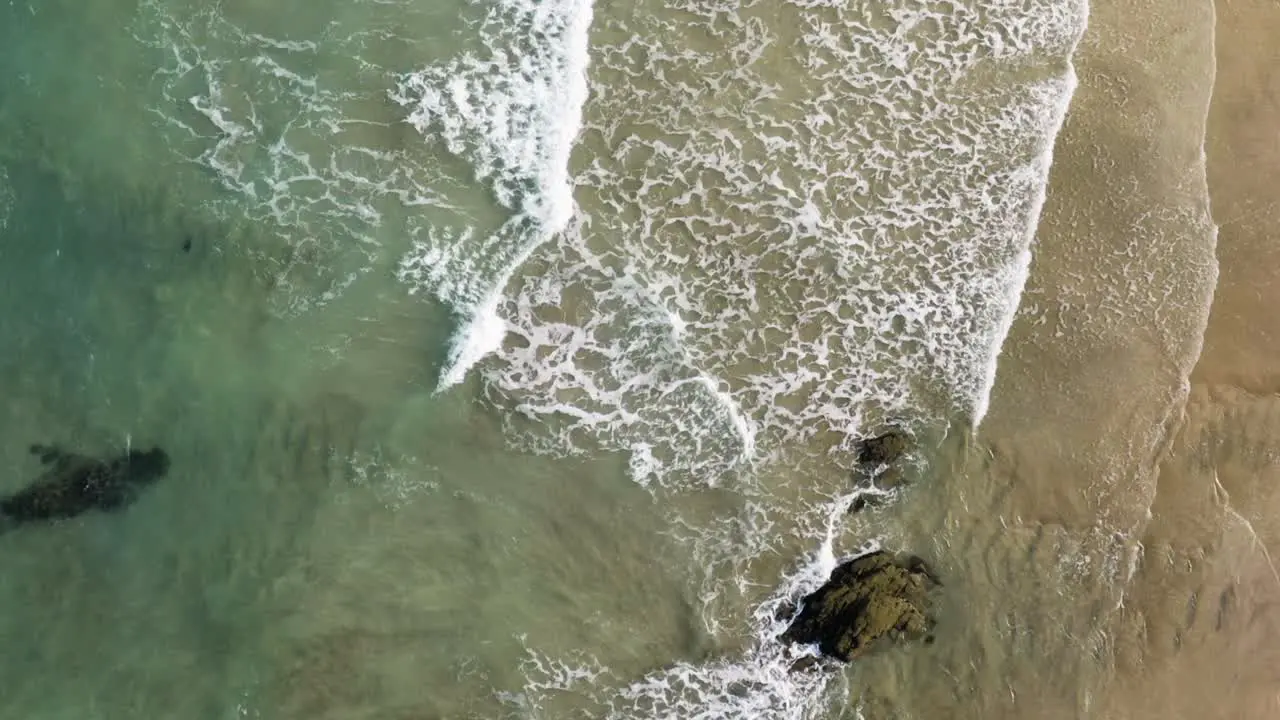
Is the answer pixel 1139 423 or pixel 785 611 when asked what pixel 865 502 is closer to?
pixel 785 611

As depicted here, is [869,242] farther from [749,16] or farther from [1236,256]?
[1236,256]

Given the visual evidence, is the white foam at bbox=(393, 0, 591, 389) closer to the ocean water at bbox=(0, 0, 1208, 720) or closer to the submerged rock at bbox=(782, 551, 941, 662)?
the ocean water at bbox=(0, 0, 1208, 720)

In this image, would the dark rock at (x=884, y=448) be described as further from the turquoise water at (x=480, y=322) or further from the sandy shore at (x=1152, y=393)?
the sandy shore at (x=1152, y=393)

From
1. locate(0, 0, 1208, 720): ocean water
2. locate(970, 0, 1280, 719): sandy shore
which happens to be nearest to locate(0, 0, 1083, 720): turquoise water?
locate(0, 0, 1208, 720): ocean water

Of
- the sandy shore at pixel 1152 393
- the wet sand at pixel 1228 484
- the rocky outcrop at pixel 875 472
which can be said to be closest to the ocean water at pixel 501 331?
the rocky outcrop at pixel 875 472

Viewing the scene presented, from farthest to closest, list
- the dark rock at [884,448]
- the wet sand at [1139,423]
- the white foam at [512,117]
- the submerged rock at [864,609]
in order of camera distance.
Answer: the white foam at [512,117]
the dark rock at [884,448]
the wet sand at [1139,423]
the submerged rock at [864,609]

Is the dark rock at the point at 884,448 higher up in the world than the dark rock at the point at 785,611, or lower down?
higher up
